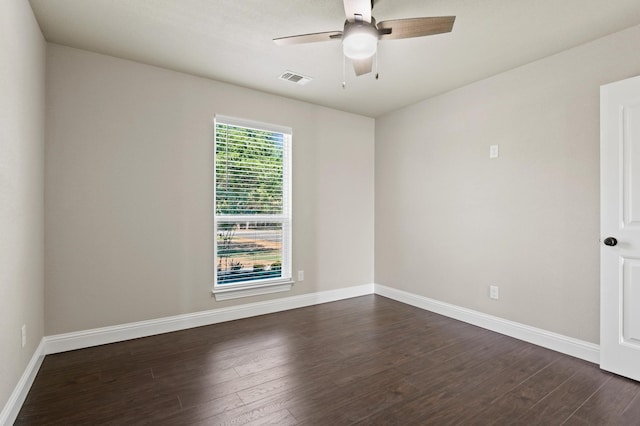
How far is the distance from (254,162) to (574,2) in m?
3.08

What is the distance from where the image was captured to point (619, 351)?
2385mm

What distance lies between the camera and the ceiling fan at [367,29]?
193 centimetres

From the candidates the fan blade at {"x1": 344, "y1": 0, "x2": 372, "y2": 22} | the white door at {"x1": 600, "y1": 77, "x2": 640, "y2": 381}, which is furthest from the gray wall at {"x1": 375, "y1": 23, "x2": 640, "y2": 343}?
the fan blade at {"x1": 344, "y1": 0, "x2": 372, "y2": 22}

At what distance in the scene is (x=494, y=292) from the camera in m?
3.32

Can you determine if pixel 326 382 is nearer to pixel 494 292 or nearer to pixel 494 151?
pixel 494 292

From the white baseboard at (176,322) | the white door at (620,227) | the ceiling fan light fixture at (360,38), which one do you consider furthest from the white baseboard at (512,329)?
the ceiling fan light fixture at (360,38)

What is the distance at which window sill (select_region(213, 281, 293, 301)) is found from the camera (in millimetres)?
3549

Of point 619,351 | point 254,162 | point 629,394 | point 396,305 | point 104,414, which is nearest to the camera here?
point 104,414

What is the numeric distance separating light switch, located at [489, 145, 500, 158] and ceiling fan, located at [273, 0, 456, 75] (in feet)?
5.63

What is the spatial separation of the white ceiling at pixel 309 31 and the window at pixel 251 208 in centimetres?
66

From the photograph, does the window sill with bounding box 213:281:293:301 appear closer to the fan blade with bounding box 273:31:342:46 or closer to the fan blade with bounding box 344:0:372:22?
the fan blade with bounding box 273:31:342:46

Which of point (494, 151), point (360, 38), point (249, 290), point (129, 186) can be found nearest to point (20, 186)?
point (129, 186)

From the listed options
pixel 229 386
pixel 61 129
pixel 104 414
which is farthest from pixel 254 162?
pixel 104 414

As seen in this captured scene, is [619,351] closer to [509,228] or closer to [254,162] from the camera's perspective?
[509,228]
